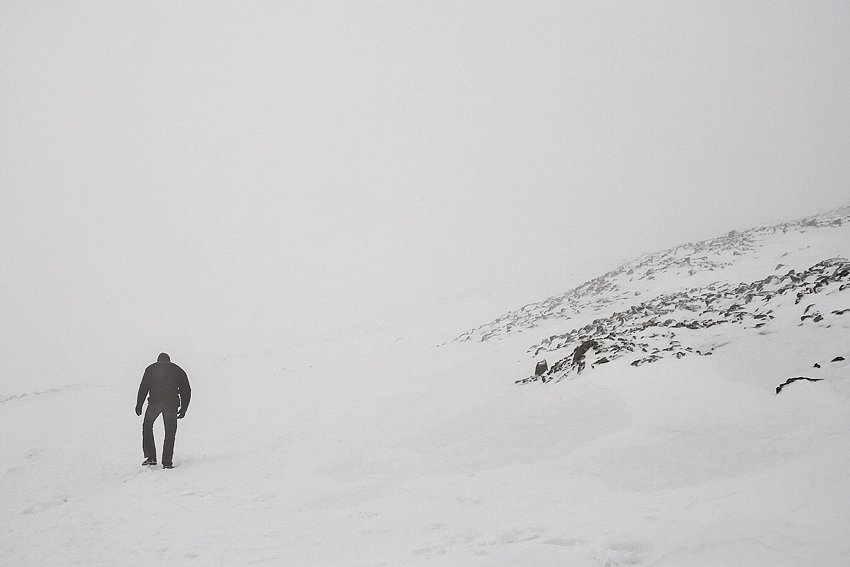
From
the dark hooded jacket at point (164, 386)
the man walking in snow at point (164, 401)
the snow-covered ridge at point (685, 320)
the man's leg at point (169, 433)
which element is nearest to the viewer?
the snow-covered ridge at point (685, 320)

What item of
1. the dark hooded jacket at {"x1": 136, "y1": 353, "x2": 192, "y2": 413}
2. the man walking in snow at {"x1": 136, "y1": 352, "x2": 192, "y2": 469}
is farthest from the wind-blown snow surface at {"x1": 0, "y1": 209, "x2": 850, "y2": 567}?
the dark hooded jacket at {"x1": 136, "y1": 353, "x2": 192, "y2": 413}

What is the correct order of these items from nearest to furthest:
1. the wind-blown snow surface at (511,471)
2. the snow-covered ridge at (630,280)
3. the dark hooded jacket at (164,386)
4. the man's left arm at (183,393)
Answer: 1. the wind-blown snow surface at (511,471)
2. the dark hooded jacket at (164,386)
3. the man's left arm at (183,393)
4. the snow-covered ridge at (630,280)

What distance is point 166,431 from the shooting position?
34.2ft

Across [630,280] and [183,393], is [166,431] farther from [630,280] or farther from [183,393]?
[630,280]

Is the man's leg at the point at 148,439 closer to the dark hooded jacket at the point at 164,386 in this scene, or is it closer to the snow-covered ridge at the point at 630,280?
the dark hooded jacket at the point at 164,386

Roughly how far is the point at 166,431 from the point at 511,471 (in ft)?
25.1

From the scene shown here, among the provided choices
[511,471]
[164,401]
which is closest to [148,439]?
[164,401]

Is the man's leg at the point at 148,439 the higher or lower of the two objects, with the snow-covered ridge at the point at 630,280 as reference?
lower

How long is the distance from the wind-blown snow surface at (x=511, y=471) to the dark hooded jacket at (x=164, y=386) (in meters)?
1.35

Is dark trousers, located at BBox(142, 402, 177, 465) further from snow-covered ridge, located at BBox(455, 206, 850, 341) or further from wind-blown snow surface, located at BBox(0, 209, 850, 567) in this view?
snow-covered ridge, located at BBox(455, 206, 850, 341)

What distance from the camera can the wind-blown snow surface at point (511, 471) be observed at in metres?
4.78

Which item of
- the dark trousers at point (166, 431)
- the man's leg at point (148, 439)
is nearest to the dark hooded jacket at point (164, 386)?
the dark trousers at point (166, 431)

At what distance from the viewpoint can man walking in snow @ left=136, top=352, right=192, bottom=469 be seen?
10.4 m

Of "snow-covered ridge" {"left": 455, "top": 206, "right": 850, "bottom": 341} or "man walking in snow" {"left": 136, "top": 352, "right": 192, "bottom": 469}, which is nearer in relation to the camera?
"man walking in snow" {"left": 136, "top": 352, "right": 192, "bottom": 469}
